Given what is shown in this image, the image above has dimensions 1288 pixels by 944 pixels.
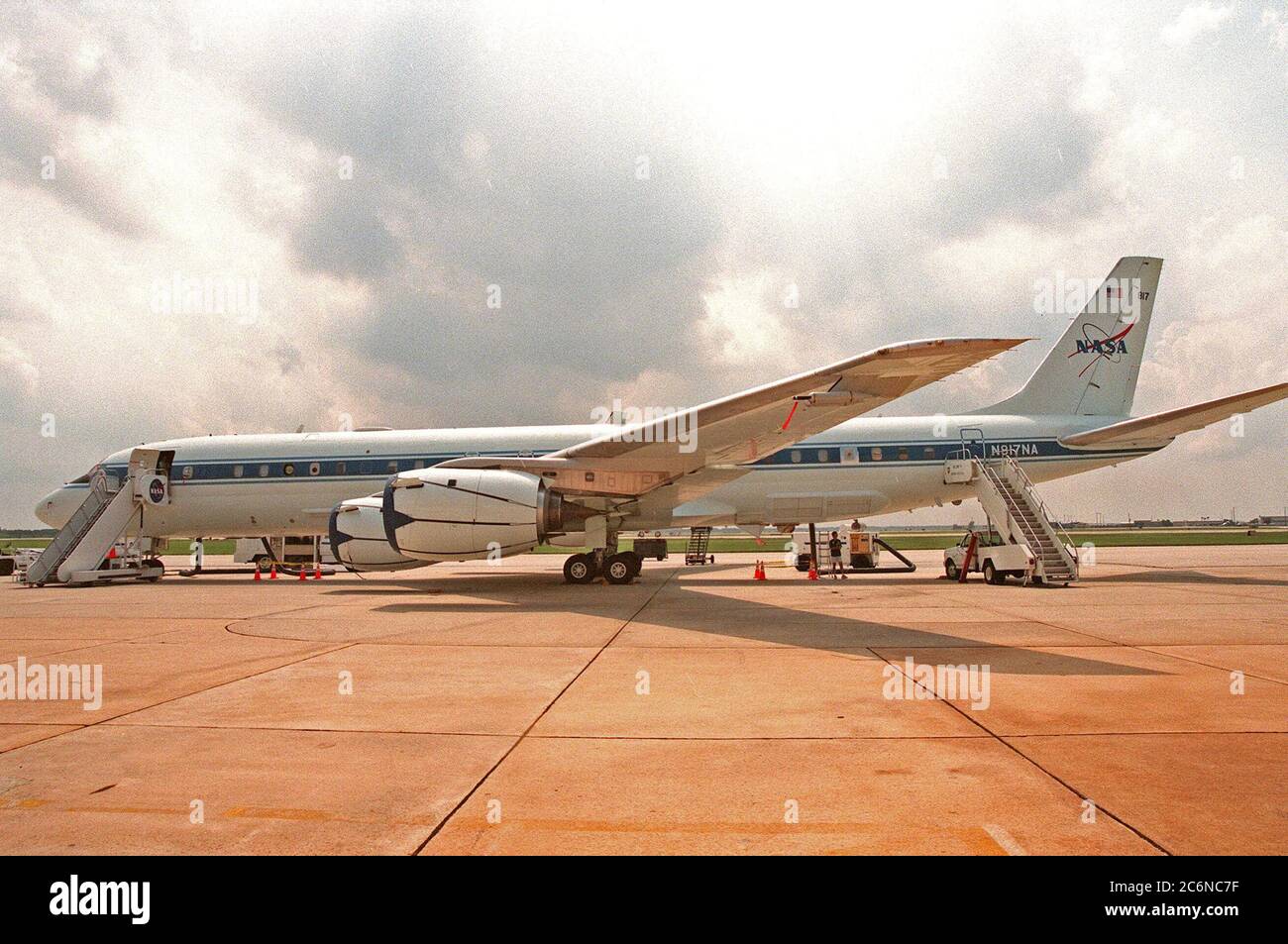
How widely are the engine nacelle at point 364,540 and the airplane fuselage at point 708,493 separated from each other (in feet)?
11.7

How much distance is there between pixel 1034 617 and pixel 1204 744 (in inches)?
269

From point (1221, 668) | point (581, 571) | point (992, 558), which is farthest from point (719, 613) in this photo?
point (992, 558)

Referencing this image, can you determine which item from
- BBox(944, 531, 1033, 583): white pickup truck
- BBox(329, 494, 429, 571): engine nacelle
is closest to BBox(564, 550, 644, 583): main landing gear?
BBox(329, 494, 429, 571): engine nacelle

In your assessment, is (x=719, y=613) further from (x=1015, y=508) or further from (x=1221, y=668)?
(x=1015, y=508)

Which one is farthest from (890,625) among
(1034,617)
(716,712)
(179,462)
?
(179,462)

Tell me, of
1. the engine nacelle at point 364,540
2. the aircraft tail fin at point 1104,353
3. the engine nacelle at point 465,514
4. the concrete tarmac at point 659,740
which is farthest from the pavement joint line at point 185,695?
the aircraft tail fin at point 1104,353

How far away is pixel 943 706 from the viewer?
5281 millimetres

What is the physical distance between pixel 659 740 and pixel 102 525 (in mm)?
22145

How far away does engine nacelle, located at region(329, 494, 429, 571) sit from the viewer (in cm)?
1631

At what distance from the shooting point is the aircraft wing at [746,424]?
919 cm

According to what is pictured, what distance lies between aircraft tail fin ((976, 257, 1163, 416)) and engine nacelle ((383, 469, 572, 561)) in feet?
48.1

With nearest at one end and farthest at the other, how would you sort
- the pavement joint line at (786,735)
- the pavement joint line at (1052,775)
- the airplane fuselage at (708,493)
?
the pavement joint line at (1052,775)
the pavement joint line at (786,735)
the airplane fuselage at (708,493)

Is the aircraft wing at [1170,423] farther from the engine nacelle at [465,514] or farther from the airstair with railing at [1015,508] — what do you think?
the engine nacelle at [465,514]
